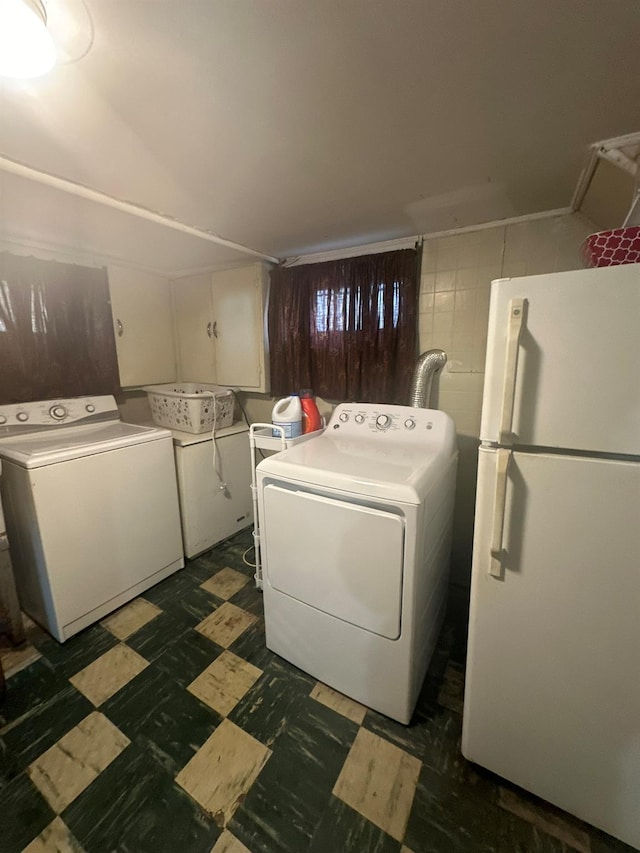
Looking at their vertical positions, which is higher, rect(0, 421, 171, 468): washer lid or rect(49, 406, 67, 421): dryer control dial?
rect(49, 406, 67, 421): dryer control dial

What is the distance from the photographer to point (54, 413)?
2.11 meters

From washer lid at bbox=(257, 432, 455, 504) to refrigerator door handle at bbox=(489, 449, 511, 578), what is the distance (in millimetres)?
247

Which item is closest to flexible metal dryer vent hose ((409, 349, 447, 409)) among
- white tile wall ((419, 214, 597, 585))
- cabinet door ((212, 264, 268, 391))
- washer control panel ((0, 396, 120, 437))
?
white tile wall ((419, 214, 597, 585))

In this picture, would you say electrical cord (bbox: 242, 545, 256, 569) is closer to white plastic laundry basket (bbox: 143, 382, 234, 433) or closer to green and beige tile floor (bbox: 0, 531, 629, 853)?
green and beige tile floor (bbox: 0, 531, 629, 853)

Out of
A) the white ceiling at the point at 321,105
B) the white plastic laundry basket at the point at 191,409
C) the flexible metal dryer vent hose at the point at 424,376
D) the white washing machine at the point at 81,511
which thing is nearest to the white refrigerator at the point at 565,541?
the white ceiling at the point at 321,105

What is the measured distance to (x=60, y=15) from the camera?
712 millimetres

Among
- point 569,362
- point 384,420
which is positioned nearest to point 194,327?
point 384,420

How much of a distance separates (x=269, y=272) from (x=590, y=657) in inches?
105

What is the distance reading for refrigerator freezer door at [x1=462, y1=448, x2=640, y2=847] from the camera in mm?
879

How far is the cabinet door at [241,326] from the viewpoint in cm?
250

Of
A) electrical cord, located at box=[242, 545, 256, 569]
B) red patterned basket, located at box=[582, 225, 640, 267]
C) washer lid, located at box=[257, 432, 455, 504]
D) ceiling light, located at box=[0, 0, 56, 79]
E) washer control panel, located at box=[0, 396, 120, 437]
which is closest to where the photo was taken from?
ceiling light, located at box=[0, 0, 56, 79]

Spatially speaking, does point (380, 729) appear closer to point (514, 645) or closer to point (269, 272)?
point (514, 645)

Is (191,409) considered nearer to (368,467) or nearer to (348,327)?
(348,327)

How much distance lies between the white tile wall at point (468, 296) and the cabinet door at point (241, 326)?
117 centimetres
